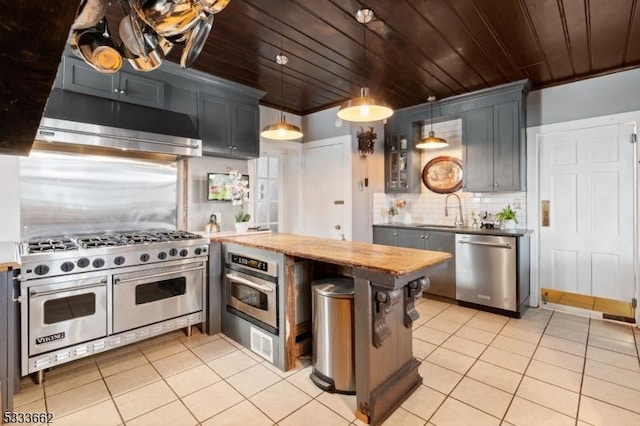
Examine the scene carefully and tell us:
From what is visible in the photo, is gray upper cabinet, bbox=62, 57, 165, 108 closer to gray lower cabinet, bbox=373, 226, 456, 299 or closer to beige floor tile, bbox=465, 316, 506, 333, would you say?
gray lower cabinet, bbox=373, 226, 456, 299

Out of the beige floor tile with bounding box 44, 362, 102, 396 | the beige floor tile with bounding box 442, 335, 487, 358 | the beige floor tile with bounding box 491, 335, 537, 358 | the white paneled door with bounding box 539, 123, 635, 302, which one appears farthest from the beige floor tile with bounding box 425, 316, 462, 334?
the beige floor tile with bounding box 44, 362, 102, 396

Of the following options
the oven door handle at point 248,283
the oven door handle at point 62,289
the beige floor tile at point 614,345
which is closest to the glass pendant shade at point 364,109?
the oven door handle at point 248,283

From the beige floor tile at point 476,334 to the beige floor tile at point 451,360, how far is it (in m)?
0.40

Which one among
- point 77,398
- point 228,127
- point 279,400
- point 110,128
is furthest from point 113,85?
point 279,400

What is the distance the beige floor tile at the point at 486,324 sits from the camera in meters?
3.19

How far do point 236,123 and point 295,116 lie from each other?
149 cm

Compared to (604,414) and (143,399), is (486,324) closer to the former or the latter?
(604,414)

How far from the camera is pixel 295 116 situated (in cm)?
493

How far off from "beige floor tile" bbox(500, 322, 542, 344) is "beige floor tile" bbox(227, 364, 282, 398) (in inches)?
88.6

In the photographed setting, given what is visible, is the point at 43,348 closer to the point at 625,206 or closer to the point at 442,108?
the point at 442,108

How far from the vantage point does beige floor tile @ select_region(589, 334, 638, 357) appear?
2.70 m

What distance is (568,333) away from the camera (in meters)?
3.08

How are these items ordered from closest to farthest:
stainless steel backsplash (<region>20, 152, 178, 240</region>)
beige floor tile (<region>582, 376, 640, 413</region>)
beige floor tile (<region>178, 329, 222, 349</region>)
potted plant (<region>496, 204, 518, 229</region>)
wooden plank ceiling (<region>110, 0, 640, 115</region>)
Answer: beige floor tile (<region>582, 376, 640, 413</region>) → wooden plank ceiling (<region>110, 0, 640, 115</region>) → stainless steel backsplash (<region>20, 152, 178, 240</region>) → beige floor tile (<region>178, 329, 222, 349</region>) → potted plant (<region>496, 204, 518, 229</region>)

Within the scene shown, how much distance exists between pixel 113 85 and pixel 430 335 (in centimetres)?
369
